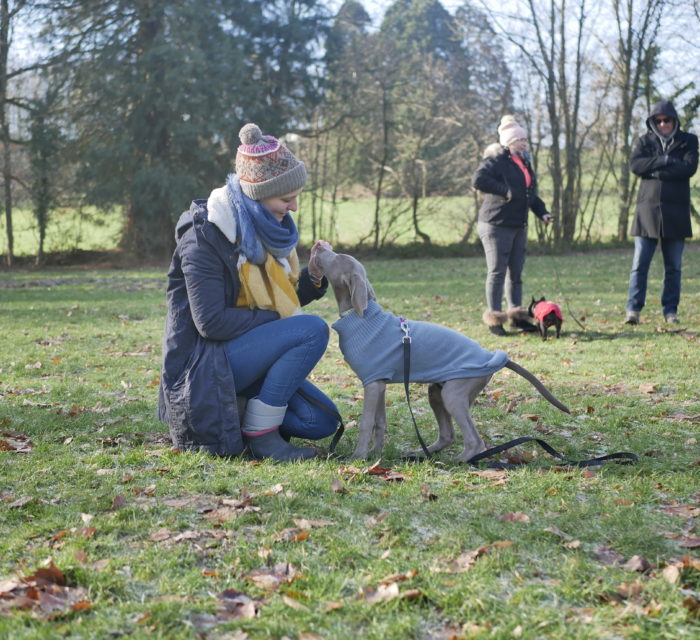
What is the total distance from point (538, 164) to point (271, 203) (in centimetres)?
2013

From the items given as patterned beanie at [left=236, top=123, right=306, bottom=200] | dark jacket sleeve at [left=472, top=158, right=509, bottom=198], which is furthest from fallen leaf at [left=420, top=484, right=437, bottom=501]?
dark jacket sleeve at [left=472, top=158, right=509, bottom=198]

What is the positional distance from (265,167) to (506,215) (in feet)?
16.3

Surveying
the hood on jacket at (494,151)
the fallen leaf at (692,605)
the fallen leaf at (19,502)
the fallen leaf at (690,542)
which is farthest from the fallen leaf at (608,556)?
the hood on jacket at (494,151)

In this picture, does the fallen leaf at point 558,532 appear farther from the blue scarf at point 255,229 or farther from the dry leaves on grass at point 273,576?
the blue scarf at point 255,229

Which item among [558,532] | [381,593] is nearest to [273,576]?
[381,593]

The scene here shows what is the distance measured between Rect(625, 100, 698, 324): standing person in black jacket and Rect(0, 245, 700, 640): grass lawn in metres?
2.68

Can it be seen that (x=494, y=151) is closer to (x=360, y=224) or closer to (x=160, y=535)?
(x=160, y=535)

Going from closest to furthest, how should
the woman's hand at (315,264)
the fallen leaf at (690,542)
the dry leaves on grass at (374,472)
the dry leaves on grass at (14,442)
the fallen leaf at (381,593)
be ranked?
the fallen leaf at (381,593) → the fallen leaf at (690,542) → the dry leaves on grass at (374,472) → the woman's hand at (315,264) → the dry leaves on grass at (14,442)

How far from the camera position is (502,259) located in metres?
8.71

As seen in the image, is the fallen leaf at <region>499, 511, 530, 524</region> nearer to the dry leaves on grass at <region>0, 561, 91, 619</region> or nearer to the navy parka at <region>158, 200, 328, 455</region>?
the navy parka at <region>158, 200, 328, 455</region>

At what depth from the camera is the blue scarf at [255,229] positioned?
13.6ft

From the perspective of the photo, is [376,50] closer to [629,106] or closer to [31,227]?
[629,106]

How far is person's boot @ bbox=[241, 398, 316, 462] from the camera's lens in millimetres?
4262

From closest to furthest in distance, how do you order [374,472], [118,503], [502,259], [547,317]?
[118,503]
[374,472]
[547,317]
[502,259]
